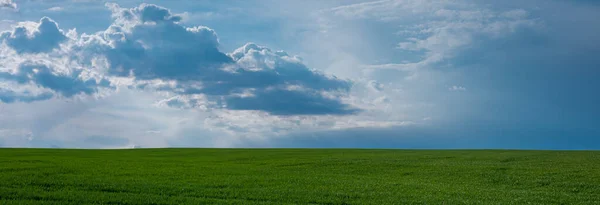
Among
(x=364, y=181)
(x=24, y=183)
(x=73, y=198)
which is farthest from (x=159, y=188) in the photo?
(x=364, y=181)

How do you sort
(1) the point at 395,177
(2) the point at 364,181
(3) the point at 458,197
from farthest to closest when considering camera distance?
1. (1) the point at 395,177
2. (2) the point at 364,181
3. (3) the point at 458,197

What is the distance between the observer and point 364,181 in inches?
1315

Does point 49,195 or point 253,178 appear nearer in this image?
point 49,195

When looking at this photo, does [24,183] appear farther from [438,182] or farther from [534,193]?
[534,193]

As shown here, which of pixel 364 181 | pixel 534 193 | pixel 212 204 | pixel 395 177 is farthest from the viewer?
pixel 395 177

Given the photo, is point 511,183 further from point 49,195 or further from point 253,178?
point 49,195

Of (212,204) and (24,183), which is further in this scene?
(24,183)

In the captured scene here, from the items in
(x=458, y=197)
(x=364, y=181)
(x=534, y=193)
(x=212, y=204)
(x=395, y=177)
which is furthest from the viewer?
(x=395, y=177)

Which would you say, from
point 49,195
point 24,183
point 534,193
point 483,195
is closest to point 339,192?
point 483,195

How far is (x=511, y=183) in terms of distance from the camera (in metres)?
35.0

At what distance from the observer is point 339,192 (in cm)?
2723

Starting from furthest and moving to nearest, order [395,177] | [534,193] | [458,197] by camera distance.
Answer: [395,177] < [534,193] < [458,197]

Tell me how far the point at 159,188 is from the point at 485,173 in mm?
25254

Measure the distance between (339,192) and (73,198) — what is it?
1308 centimetres
